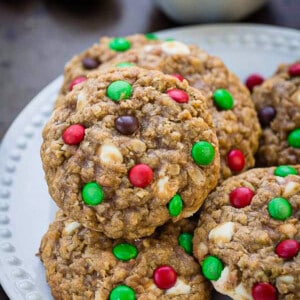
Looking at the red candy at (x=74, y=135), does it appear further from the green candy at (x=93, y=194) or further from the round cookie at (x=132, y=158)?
the green candy at (x=93, y=194)

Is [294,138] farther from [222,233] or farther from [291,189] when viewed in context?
[222,233]

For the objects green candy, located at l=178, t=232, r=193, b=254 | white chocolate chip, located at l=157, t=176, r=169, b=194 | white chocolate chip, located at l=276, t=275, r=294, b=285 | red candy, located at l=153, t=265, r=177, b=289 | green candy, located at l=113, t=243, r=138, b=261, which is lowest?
red candy, located at l=153, t=265, r=177, b=289

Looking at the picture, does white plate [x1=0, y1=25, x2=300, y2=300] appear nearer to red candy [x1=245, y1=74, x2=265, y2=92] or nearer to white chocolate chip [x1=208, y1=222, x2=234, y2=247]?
red candy [x1=245, y1=74, x2=265, y2=92]

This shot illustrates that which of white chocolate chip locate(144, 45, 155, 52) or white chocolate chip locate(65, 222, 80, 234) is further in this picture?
white chocolate chip locate(144, 45, 155, 52)

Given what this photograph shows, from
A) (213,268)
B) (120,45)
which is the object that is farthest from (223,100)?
(213,268)

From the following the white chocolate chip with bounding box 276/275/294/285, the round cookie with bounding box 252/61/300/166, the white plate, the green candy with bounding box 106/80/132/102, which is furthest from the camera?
the round cookie with bounding box 252/61/300/166

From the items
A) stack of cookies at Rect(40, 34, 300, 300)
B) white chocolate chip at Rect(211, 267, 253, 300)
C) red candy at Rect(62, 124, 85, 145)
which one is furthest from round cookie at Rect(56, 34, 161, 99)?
white chocolate chip at Rect(211, 267, 253, 300)

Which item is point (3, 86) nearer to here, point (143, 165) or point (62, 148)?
point (62, 148)
